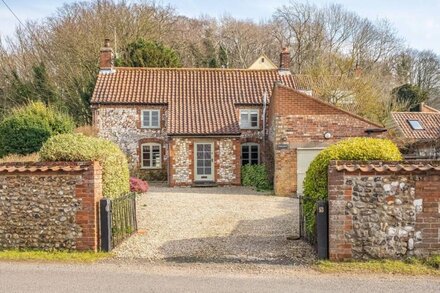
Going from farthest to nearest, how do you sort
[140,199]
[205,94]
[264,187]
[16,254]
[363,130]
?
[205,94] → [264,187] → [363,130] → [140,199] → [16,254]

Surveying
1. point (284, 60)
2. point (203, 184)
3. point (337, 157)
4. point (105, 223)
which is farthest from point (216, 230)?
point (284, 60)

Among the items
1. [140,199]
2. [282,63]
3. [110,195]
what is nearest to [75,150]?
[110,195]

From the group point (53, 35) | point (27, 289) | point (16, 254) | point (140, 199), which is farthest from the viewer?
point (53, 35)

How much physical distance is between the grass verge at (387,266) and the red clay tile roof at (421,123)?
20990 millimetres

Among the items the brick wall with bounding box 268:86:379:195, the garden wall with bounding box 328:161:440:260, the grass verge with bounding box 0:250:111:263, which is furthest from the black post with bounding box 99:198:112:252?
the brick wall with bounding box 268:86:379:195

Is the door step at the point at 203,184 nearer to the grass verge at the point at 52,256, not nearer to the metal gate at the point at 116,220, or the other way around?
the metal gate at the point at 116,220

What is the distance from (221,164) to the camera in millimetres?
22672

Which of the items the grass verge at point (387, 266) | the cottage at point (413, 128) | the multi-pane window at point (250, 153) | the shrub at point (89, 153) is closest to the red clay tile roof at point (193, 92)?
the multi-pane window at point (250, 153)

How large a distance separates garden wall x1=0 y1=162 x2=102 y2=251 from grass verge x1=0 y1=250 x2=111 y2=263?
0.17m

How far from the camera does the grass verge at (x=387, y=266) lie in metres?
7.20

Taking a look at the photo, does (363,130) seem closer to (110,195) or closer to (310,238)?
(310,238)

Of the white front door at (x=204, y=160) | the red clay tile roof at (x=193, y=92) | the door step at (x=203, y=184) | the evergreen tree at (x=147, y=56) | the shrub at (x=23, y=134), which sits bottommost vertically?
the door step at (x=203, y=184)

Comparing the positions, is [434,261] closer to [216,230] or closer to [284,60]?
[216,230]

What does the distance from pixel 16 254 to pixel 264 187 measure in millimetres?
14393
